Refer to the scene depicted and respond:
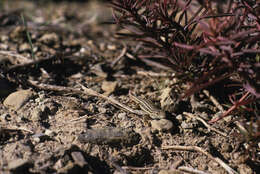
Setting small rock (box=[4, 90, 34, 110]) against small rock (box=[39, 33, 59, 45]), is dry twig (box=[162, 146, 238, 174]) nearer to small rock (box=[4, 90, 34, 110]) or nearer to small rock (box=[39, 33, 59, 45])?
small rock (box=[4, 90, 34, 110])

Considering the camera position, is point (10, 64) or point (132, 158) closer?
point (132, 158)

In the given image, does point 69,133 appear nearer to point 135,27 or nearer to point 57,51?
point 135,27

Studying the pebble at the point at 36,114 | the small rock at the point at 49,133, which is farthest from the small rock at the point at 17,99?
the small rock at the point at 49,133

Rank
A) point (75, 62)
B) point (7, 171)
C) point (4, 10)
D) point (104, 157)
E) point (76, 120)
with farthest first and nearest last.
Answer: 1. point (4, 10)
2. point (75, 62)
3. point (76, 120)
4. point (104, 157)
5. point (7, 171)

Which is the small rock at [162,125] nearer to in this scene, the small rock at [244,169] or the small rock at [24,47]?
the small rock at [244,169]

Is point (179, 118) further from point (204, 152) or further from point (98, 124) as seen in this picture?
→ point (98, 124)

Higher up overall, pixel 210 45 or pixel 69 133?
pixel 210 45

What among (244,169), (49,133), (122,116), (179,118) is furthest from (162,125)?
(49,133)

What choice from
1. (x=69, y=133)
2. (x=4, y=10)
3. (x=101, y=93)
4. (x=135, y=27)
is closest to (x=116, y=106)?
(x=101, y=93)
